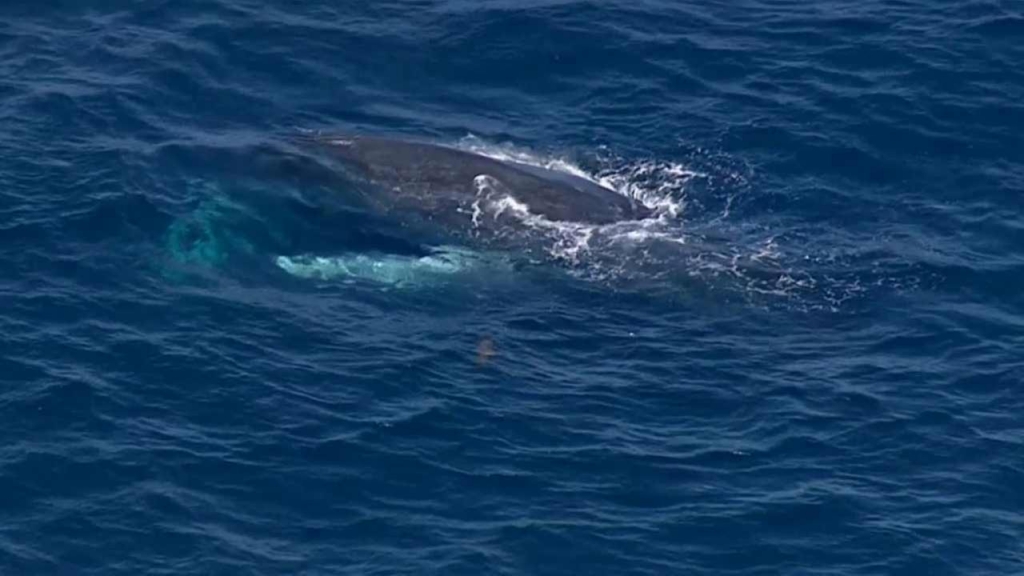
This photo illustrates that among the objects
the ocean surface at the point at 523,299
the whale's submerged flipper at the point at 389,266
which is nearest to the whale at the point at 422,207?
the whale's submerged flipper at the point at 389,266

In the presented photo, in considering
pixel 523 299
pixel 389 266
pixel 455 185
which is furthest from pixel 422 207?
pixel 523 299

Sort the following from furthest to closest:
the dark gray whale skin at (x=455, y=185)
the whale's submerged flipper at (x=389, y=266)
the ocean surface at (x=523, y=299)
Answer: the dark gray whale skin at (x=455, y=185)
the whale's submerged flipper at (x=389, y=266)
the ocean surface at (x=523, y=299)

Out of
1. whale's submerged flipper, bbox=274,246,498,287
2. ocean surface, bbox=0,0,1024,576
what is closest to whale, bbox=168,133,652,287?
whale's submerged flipper, bbox=274,246,498,287

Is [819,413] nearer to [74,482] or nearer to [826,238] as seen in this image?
[826,238]

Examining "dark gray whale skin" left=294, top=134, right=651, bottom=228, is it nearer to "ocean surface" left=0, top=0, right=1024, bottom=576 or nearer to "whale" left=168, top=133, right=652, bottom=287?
"whale" left=168, top=133, right=652, bottom=287

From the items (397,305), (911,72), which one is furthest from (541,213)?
(911,72)

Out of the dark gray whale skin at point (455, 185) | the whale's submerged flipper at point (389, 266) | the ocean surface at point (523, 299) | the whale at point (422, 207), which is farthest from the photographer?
the dark gray whale skin at point (455, 185)

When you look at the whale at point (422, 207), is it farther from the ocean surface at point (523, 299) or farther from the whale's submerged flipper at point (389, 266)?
the ocean surface at point (523, 299)
